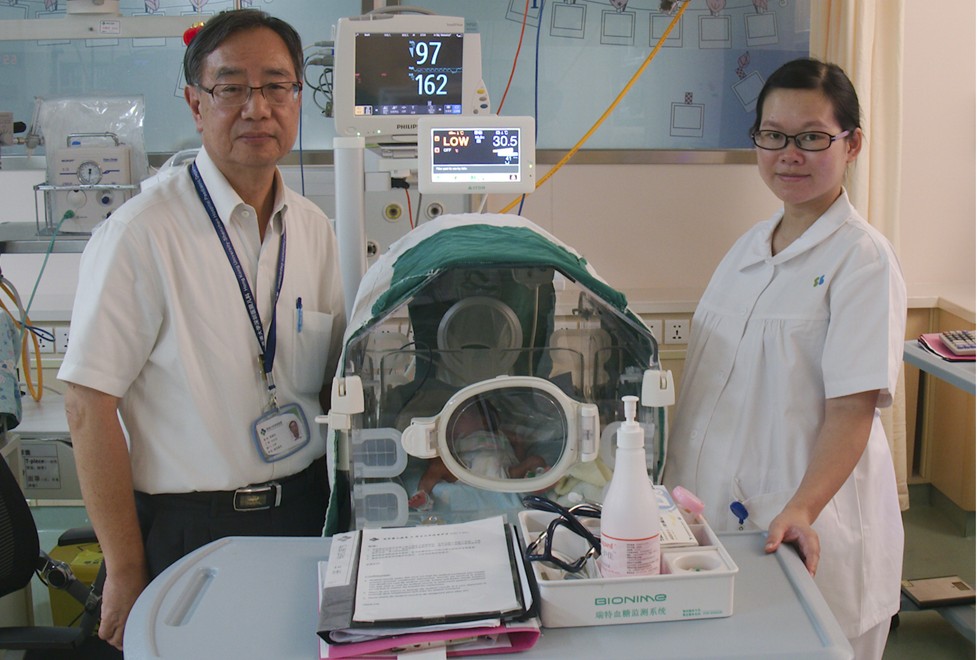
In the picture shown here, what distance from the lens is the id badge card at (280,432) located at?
1.51m

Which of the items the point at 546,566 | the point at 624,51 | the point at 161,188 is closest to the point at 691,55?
the point at 624,51

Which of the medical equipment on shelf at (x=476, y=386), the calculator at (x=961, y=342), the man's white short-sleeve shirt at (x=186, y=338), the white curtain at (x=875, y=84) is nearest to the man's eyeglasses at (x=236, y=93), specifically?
the man's white short-sleeve shirt at (x=186, y=338)

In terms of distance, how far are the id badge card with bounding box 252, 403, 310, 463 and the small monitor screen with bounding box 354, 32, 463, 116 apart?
0.77 metres

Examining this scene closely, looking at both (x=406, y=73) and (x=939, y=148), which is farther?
(x=939, y=148)

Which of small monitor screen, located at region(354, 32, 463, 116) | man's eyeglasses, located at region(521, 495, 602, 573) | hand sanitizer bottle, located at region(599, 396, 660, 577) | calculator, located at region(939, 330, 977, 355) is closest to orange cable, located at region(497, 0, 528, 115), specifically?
small monitor screen, located at region(354, 32, 463, 116)

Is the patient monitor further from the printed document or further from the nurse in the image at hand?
the printed document

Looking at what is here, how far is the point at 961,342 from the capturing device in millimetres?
2443

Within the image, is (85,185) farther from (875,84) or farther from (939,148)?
(939,148)

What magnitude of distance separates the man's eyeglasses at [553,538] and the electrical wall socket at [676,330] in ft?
7.60

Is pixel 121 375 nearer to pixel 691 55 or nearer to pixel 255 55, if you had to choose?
pixel 255 55

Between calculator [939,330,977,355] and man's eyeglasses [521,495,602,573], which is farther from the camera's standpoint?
calculator [939,330,977,355]

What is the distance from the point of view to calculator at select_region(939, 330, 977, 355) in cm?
240

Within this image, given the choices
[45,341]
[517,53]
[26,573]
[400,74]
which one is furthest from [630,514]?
[45,341]

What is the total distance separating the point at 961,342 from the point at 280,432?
6.23ft
